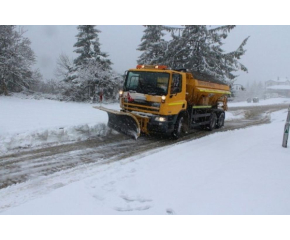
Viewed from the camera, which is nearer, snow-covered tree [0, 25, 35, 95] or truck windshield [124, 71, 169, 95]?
truck windshield [124, 71, 169, 95]

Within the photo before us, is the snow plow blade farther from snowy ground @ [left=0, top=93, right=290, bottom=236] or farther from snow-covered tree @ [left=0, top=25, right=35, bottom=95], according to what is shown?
snow-covered tree @ [left=0, top=25, right=35, bottom=95]

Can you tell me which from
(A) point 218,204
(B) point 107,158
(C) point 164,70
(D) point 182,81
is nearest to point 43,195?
(B) point 107,158

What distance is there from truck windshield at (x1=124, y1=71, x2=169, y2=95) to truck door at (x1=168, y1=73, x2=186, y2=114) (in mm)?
288

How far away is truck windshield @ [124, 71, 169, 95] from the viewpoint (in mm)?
8312

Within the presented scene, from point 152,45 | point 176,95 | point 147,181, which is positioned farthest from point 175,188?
point 152,45

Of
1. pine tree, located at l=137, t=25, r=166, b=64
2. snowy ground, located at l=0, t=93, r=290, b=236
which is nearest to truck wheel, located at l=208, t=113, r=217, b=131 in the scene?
snowy ground, located at l=0, t=93, r=290, b=236

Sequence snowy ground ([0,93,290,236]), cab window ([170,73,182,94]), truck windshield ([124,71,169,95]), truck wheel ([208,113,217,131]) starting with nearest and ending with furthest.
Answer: snowy ground ([0,93,290,236]), truck windshield ([124,71,169,95]), cab window ([170,73,182,94]), truck wheel ([208,113,217,131])

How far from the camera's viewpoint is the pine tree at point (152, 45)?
22.0 m

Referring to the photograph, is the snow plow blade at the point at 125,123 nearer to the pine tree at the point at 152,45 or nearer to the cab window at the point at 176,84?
the cab window at the point at 176,84

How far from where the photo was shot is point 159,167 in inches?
211

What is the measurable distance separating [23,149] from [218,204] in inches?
208

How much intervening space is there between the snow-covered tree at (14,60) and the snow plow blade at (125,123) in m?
13.7

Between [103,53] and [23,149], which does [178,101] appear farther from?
[103,53]

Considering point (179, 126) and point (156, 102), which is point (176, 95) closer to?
point (156, 102)
